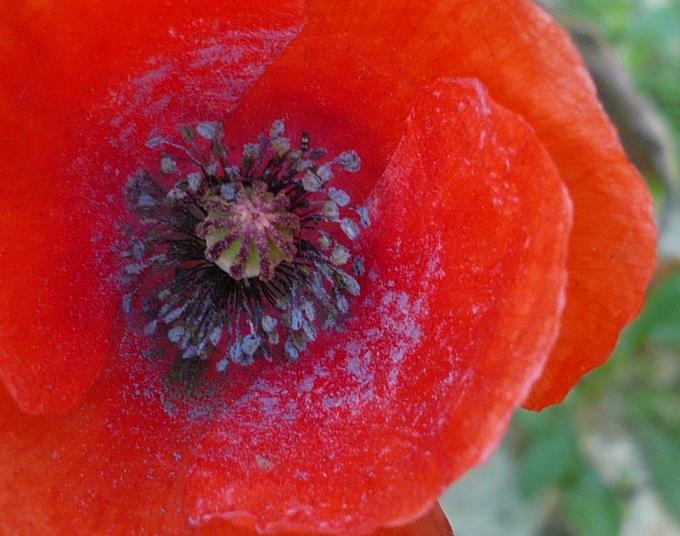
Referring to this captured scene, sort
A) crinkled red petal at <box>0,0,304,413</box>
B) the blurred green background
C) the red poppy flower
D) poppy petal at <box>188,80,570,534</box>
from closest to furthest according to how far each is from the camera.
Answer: poppy petal at <box>188,80,570,534</box>
the red poppy flower
crinkled red petal at <box>0,0,304,413</box>
the blurred green background

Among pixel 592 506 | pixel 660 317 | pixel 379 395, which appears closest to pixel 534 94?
pixel 379 395

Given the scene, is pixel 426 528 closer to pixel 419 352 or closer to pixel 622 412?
pixel 419 352

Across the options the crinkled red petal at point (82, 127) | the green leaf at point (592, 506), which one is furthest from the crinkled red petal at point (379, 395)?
the green leaf at point (592, 506)

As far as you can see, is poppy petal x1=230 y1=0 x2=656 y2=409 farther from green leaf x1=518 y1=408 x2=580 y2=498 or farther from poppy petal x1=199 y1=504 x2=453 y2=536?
green leaf x1=518 y1=408 x2=580 y2=498

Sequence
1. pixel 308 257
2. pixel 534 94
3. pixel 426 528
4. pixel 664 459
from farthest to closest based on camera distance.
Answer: pixel 664 459
pixel 308 257
pixel 426 528
pixel 534 94

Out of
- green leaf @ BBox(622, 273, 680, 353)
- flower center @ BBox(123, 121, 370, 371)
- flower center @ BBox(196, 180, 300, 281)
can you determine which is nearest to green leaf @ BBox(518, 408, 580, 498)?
green leaf @ BBox(622, 273, 680, 353)

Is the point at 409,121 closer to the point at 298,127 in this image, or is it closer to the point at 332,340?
the point at 298,127

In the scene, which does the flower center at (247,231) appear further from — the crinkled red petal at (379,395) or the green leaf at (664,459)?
the green leaf at (664,459)
